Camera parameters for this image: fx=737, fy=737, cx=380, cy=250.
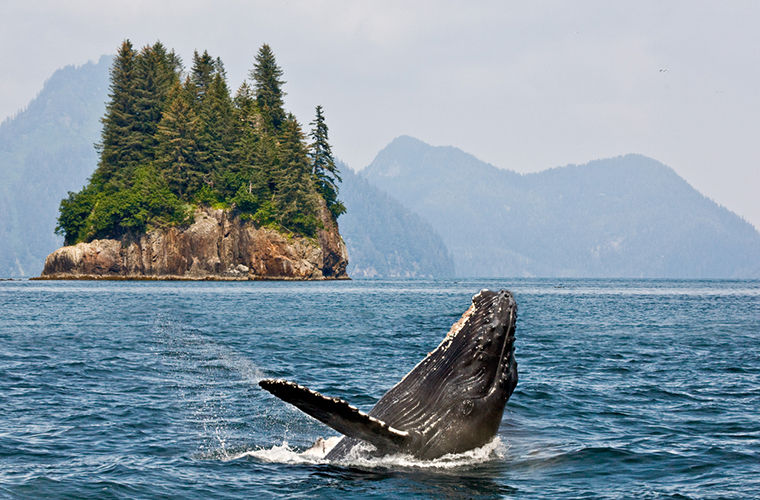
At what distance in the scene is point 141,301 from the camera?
49812mm

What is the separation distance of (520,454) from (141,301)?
43.0m

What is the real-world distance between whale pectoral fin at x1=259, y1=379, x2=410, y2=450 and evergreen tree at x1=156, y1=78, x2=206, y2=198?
105 metres

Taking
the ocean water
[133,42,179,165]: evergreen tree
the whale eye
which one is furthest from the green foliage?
the whale eye

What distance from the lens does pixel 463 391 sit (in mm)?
9008

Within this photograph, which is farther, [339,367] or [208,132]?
[208,132]

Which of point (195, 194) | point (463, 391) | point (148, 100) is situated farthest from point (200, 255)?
Result: point (463, 391)

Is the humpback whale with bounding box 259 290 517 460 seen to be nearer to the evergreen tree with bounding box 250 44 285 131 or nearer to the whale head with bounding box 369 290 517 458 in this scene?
the whale head with bounding box 369 290 517 458

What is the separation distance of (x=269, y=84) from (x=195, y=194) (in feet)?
91.3

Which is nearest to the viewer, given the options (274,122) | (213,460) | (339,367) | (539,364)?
(213,460)

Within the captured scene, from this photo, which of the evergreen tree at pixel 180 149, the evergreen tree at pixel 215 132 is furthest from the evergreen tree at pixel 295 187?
the evergreen tree at pixel 180 149

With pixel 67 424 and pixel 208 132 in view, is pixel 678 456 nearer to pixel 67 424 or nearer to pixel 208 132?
pixel 67 424

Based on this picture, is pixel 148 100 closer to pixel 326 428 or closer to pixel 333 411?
pixel 326 428

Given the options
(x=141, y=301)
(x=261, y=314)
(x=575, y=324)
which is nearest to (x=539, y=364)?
(x=575, y=324)

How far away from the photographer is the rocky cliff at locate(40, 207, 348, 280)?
332ft
